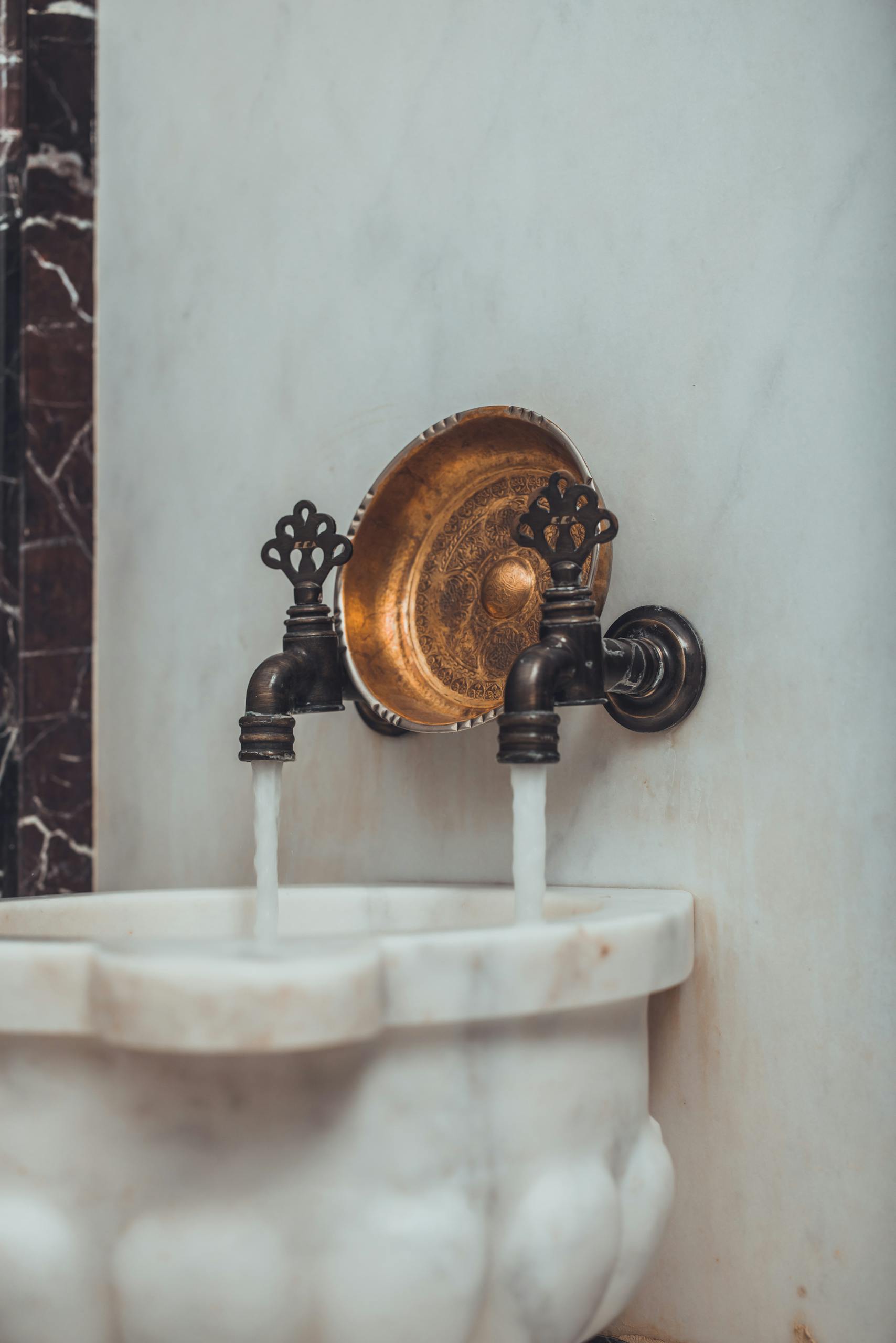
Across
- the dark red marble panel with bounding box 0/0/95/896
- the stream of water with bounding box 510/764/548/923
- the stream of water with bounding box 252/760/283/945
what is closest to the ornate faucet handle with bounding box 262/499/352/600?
the stream of water with bounding box 252/760/283/945

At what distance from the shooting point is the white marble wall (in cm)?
91

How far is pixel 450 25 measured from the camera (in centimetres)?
121

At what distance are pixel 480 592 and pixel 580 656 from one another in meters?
0.24

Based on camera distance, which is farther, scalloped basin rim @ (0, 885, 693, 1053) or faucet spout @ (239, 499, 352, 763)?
faucet spout @ (239, 499, 352, 763)

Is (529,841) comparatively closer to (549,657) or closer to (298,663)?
(549,657)

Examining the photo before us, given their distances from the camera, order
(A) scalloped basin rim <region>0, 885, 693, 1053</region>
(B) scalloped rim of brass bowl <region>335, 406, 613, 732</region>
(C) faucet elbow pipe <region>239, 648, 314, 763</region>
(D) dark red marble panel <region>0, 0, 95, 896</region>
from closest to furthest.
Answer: (A) scalloped basin rim <region>0, 885, 693, 1053</region>, (C) faucet elbow pipe <region>239, 648, 314, 763</region>, (B) scalloped rim of brass bowl <region>335, 406, 613, 732</region>, (D) dark red marble panel <region>0, 0, 95, 896</region>

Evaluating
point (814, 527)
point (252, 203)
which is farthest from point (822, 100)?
point (252, 203)

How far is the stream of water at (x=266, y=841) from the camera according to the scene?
100 cm

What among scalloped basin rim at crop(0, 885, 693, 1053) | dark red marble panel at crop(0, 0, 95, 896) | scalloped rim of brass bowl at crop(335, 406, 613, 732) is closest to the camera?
scalloped basin rim at crop(0, 885, 693, 1053)

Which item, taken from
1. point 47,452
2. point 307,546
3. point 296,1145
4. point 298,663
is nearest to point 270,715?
point 298,663

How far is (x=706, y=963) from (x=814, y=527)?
35cm

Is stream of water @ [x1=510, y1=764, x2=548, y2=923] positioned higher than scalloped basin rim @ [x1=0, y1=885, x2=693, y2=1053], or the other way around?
stream of water @ [x1=510, y1=764, x2=548, y2=923]

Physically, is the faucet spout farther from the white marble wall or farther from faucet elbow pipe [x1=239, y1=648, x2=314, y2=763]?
the white marble wall

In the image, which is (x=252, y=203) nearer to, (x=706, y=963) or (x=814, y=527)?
(x=814, y=527)
